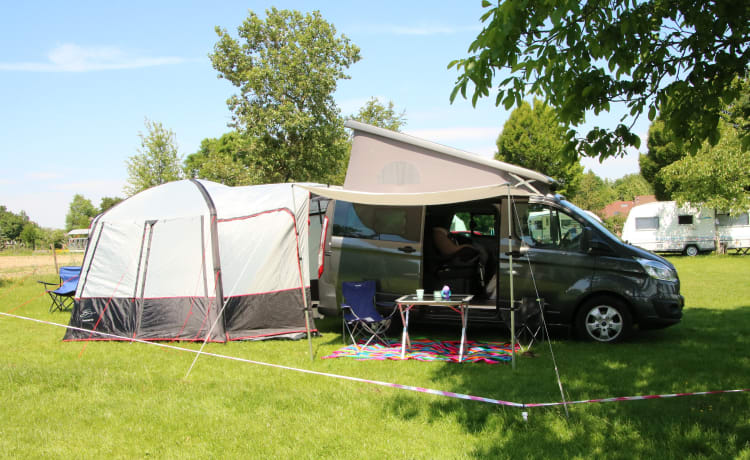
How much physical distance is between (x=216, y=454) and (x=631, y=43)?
191 inches

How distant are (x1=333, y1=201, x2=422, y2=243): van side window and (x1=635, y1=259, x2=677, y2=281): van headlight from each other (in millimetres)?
2874

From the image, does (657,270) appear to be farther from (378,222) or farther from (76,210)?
(76,210)

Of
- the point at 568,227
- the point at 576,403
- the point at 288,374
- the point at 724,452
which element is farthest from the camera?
the point at 568,227

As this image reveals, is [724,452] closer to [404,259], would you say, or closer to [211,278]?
[404,259]

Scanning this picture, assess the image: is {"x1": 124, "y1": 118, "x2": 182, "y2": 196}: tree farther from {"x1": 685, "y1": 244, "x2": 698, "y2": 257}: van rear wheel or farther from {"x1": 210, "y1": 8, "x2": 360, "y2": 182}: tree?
{"x1": 685, "y1": 244, "x2": 698, "y2": 257}: van rear wheel

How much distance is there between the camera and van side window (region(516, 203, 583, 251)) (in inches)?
269

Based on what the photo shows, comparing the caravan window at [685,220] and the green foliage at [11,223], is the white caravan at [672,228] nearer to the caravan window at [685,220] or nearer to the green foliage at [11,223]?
the caravan window at [685,220]

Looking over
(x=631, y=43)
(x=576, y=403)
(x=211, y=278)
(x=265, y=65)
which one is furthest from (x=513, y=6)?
(x=265, y=65)

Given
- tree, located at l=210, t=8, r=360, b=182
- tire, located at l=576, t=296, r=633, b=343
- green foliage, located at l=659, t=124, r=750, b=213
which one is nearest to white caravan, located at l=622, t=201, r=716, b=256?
green foliage, located at l=659, t=124, r=750, b=213

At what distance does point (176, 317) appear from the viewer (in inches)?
301

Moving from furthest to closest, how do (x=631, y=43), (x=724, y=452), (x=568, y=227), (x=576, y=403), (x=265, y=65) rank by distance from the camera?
(x=265, y=65), (x=568, y=227), (x=631, y=43), (x=576, y=403), (x=724, y=452)

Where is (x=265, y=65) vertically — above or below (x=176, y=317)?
above

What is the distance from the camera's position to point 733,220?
2236cm

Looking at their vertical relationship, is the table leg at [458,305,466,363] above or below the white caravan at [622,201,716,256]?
below
